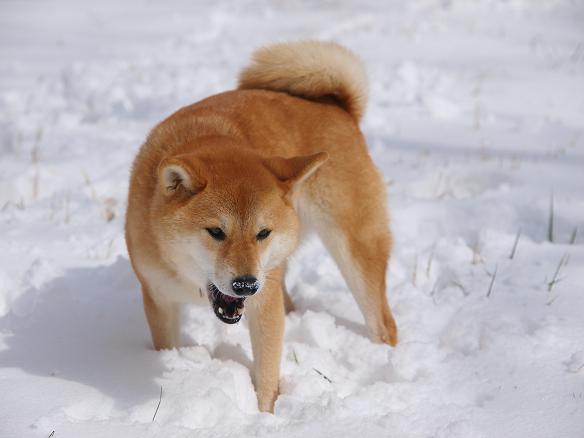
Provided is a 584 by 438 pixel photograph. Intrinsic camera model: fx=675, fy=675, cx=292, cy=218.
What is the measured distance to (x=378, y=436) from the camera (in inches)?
91.5

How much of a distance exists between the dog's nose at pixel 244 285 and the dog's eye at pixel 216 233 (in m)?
0.21

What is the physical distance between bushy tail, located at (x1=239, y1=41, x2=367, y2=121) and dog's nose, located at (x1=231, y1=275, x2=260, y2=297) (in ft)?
4.55

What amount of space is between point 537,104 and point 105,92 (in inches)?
161

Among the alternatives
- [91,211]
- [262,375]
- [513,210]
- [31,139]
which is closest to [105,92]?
[31,139]

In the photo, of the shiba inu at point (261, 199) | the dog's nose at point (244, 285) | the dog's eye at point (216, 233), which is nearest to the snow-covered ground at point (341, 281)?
the shiba inu at point (261, 199)

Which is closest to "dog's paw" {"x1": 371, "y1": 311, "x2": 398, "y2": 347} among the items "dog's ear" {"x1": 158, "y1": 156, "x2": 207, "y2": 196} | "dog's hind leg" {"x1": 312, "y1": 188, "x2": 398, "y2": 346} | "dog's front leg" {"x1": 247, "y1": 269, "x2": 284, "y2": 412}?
"dog's hind leg" {"x1": 312, "y1": 188, "x2": 398, "y2": 346}

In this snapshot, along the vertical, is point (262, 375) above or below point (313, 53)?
below

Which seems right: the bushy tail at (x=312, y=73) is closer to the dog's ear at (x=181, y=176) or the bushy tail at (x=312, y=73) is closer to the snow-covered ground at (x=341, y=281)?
the snow-covered ground at (x=341, y=281)

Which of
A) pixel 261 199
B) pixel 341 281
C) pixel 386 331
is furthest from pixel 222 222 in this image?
pixel 341 281

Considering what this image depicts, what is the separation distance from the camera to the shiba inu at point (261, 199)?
248cm

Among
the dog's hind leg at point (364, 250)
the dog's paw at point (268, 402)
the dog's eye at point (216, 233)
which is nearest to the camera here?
the dog's eye at point (216, 233)

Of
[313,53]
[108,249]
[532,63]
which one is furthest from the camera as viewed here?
[532,63]

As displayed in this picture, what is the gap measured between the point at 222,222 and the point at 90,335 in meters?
1.04

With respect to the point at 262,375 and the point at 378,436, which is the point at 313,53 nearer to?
the point at 262,375
